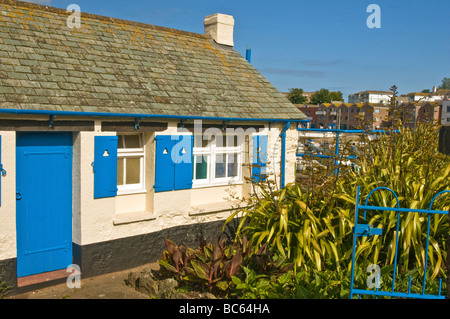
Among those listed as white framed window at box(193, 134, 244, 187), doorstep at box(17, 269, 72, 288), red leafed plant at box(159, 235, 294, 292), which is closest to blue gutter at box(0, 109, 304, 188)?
white framed window at box(193, 134, 244, 187)

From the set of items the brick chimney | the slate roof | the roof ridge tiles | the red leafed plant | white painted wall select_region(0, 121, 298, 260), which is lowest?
the red leafed plant

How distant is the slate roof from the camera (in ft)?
23.4

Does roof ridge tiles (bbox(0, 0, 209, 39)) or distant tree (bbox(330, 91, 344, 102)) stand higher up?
distant tree (bbox(330, 91, 344, 102))

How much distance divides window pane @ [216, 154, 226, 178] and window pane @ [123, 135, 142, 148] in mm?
1977

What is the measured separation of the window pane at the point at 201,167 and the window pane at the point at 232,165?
0.68 metres

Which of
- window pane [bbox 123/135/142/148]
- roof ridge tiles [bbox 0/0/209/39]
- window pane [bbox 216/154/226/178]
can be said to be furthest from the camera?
window pane [bbox 216/154/226/178]

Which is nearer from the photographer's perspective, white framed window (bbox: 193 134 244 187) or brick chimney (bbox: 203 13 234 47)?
white framed window (bbox: 193 134 244 187)

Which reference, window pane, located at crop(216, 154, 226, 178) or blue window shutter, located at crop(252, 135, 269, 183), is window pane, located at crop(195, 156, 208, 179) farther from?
blue window shutter, located at crop(252, 135, 269, 183)

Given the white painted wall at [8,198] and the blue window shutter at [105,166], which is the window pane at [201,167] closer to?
the blue window shutter at [105,166]

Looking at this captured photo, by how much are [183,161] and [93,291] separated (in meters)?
2.95

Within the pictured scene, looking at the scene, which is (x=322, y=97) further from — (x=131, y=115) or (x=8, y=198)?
(x=8, y=198)

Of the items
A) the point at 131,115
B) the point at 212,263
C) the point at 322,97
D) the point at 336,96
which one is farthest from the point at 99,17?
the point at 336,96

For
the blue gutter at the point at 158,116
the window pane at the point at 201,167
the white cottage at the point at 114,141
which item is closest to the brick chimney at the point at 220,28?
the white cottage at the point at 114,141

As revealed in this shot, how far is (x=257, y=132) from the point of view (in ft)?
32.3
